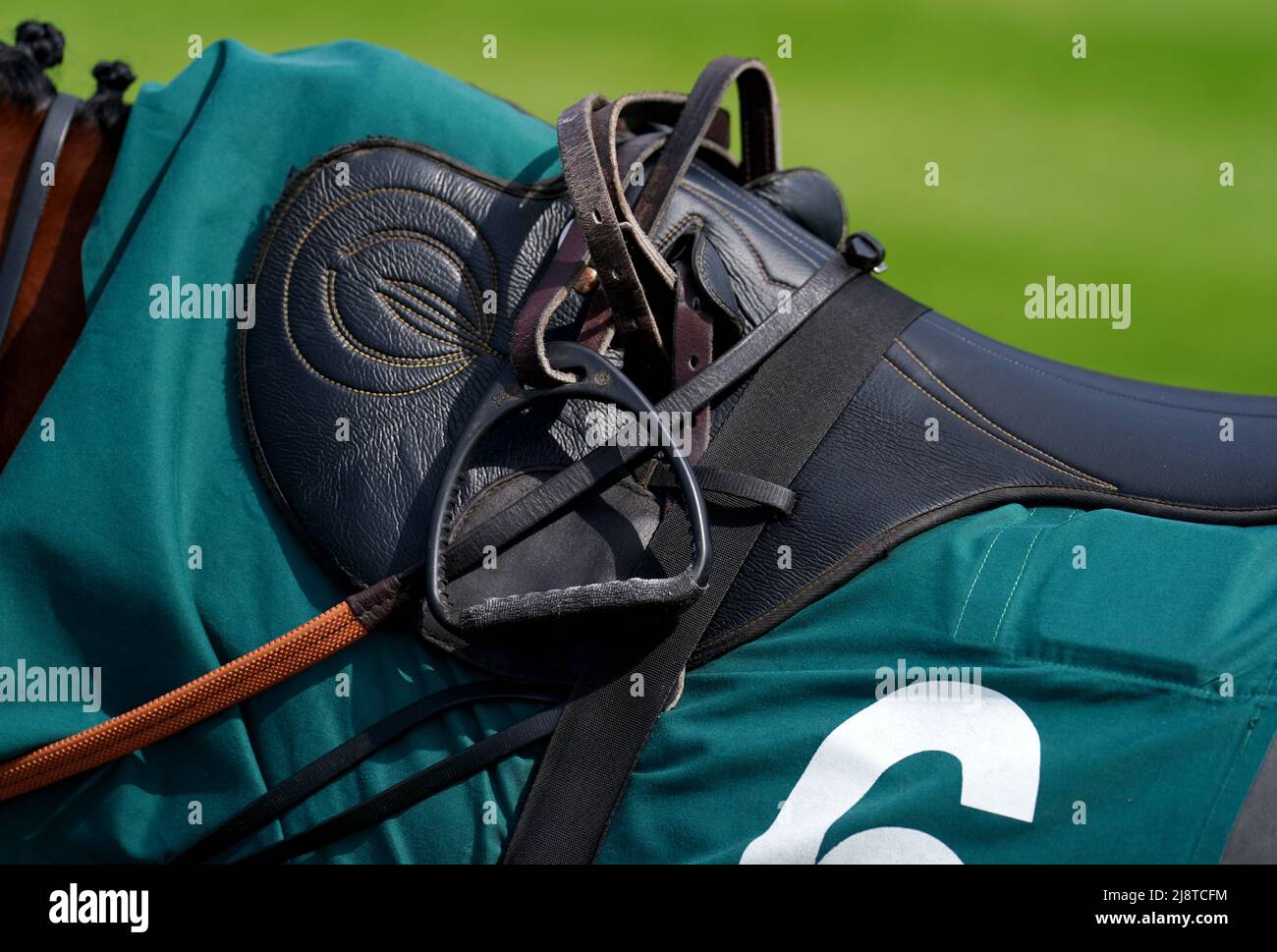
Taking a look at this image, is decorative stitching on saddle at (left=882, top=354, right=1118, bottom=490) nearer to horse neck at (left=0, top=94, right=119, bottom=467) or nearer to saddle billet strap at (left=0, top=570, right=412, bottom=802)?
saddle billet strap at (left=0, top=570, right=412, bottom=802)

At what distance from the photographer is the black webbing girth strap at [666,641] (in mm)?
984

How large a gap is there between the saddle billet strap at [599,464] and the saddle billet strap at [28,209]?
48 cm

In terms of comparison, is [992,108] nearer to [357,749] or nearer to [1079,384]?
[1079,384]

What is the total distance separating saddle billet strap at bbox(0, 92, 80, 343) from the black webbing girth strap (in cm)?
63

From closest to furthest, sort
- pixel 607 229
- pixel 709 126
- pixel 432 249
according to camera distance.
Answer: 1. pixel 607 229
2. pixel 432 249
3. pixel 709 126

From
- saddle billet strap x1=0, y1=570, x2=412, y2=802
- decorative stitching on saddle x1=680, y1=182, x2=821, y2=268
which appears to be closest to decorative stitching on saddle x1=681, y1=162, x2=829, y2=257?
decorative stitching on saddle x1=680, y1=182, x2=821, y2=268

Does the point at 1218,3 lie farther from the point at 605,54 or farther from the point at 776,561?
the point at 776,561

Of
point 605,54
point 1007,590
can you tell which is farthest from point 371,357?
point 605,54

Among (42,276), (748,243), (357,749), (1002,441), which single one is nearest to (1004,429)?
(1002,441)

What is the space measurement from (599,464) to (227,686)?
37 centimetres

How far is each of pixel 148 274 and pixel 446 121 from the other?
316 millimetres

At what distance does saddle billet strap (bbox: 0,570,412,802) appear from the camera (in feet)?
3.37

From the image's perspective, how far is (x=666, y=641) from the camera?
101 cm

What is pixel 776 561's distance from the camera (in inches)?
40.8
